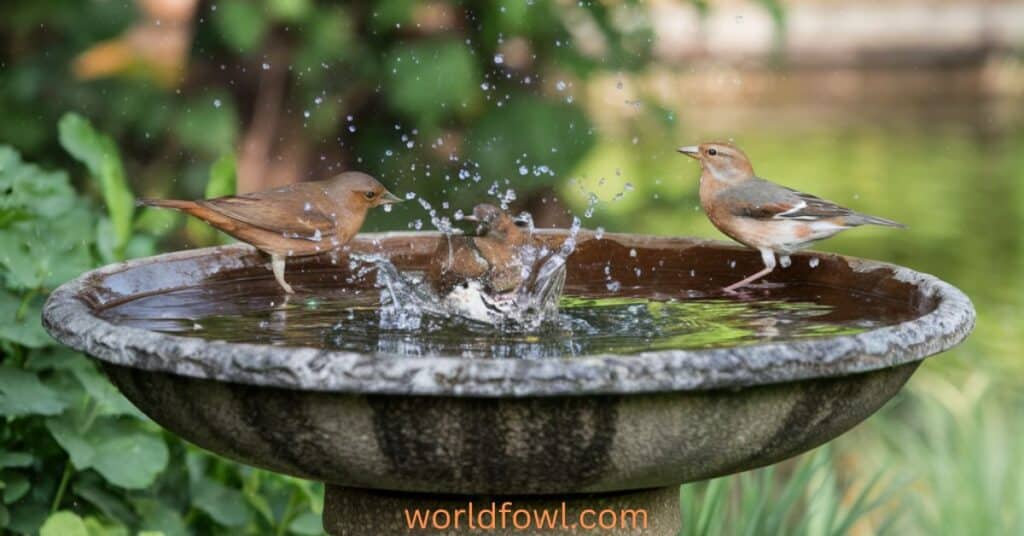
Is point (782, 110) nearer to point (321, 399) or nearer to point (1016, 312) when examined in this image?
point (1016, 312)

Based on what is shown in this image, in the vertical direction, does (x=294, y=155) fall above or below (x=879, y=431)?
above

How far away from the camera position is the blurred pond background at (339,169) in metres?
3.98

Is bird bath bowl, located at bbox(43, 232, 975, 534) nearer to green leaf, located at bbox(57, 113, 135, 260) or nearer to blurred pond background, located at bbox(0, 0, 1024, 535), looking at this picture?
blurred pond background, located at bbox(0, 0, 1024, 535)

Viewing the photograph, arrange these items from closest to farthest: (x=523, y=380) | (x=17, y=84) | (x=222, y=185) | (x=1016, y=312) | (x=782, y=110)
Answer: (x=523, y=380) → (x=222, y=185) → (x=17, y=84) → (x=1016, y=312) → (x=782, y=110)

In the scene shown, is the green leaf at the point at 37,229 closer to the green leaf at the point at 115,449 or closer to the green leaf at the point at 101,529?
the green leaf at the point at 115,449

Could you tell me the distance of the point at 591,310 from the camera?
139 inches

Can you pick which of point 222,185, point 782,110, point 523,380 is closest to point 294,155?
point 222,185

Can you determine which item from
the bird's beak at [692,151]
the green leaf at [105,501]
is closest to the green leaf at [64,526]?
the green leaf at [105,501]

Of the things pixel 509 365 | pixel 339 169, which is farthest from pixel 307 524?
pixel 339 169

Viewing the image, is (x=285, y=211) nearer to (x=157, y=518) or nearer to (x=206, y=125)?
(x=157, y=518)

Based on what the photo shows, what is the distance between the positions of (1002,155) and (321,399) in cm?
1547

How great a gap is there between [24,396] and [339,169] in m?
3.33

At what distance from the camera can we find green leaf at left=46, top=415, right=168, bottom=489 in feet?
12.3

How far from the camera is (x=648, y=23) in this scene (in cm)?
670
